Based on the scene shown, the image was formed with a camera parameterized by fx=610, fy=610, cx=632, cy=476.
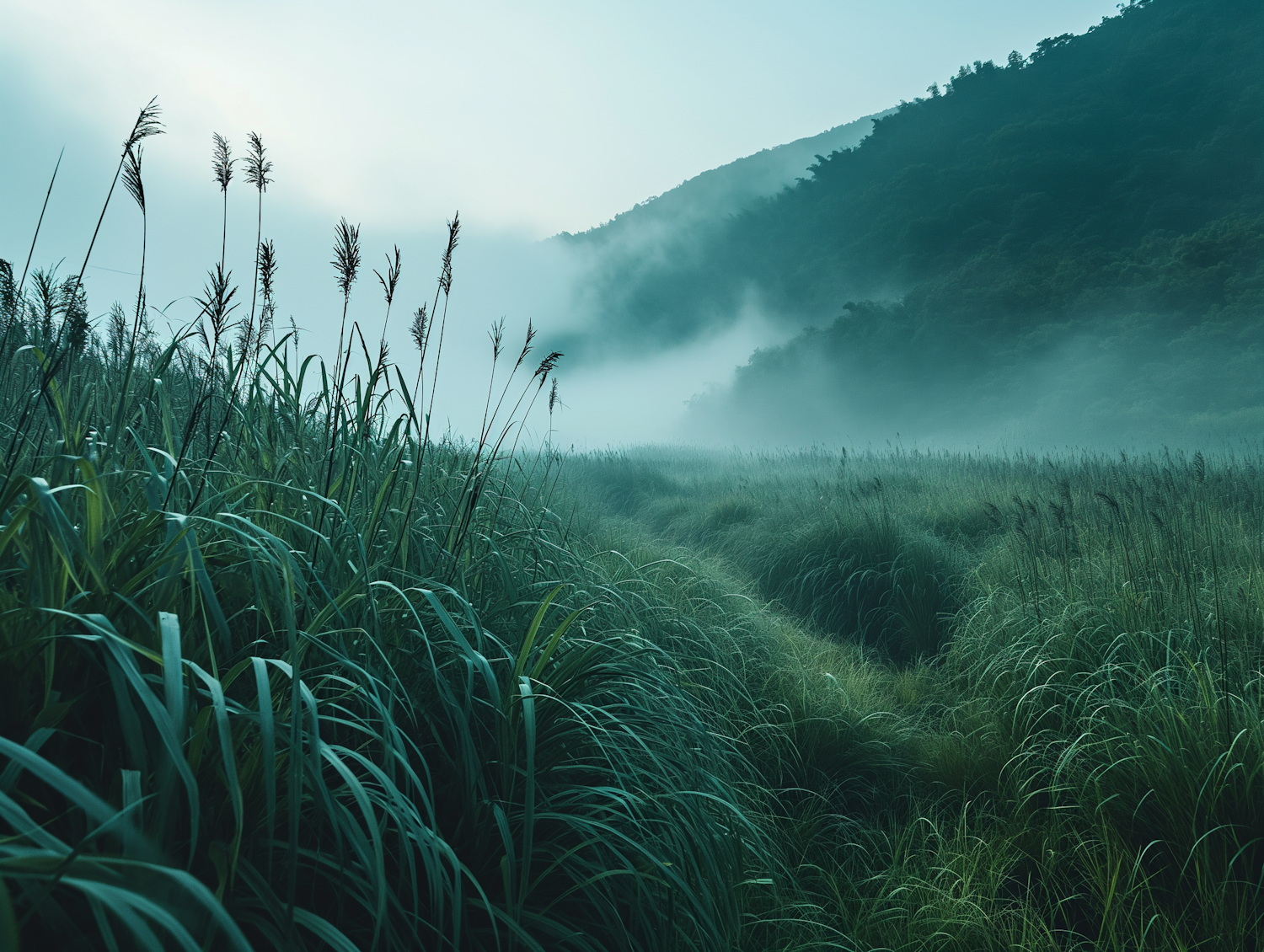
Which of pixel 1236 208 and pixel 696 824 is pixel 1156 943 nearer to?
pixel 696 824

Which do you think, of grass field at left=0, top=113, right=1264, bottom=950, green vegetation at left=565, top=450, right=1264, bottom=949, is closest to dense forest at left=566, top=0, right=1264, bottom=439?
green vegetation at left=565, top=450, right=1264, bottom=949

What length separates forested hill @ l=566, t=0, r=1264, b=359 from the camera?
22.0 metres

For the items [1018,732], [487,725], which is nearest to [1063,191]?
[1018,732]

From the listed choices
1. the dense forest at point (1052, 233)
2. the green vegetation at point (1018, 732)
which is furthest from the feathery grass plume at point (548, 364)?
the dense forest at point (1052, 233)

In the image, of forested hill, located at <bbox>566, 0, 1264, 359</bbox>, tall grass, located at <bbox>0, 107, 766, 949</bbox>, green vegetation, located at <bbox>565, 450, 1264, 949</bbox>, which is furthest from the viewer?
forested hill, located at <bbox>566, 0, 1264, 359</bbox>

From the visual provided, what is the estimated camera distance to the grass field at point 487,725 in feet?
2.44

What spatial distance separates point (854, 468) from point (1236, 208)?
23.5 m

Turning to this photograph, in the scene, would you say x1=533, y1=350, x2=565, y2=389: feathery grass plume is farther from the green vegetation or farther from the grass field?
the green vegetation

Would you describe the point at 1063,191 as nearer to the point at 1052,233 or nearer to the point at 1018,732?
the point at 1052,233

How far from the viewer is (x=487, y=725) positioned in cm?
129

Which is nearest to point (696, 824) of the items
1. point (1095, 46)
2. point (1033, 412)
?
point (1033, 412)

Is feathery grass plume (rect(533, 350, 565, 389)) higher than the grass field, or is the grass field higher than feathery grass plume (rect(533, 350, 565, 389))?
feathery grass plume (rect(533, 350, 565, 389))

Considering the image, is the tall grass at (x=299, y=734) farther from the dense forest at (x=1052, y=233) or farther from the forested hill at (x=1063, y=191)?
the forested hill at (x=1063, y=191)

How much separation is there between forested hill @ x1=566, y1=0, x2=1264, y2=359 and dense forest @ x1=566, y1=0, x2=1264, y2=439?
0.08 m
